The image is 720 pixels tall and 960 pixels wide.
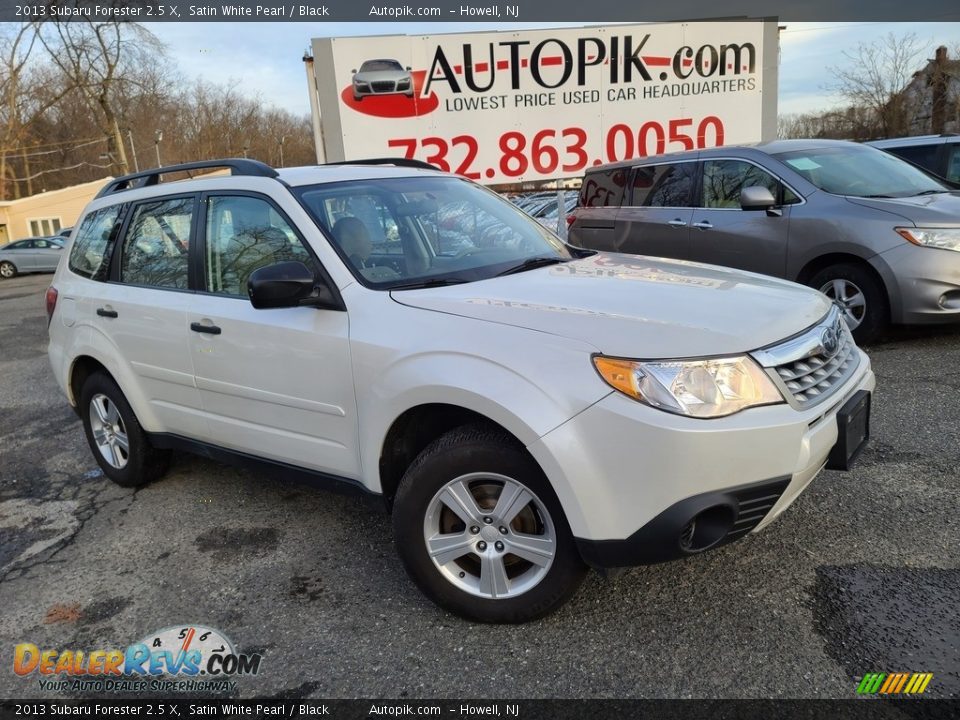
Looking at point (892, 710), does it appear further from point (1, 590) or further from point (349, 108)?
point (349, 108)

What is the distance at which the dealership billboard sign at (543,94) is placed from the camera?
9828 mm

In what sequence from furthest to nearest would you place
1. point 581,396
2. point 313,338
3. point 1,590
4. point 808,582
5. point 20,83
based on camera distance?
point 20,83 < point 1,590 < point 313,338 < point 808,582 < point 581,396

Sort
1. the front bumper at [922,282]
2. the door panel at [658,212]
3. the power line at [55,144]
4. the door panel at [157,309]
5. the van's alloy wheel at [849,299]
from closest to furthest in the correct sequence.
→ the door panel at [157,309]
the front bumper at [922,282]
the van's alloy wheel at [849,299]
the door panel at [658,212]
the power line at [55,144]

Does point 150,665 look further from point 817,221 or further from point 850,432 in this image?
point 817,221

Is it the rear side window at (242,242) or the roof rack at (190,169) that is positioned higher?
the roof rack at (190,169)

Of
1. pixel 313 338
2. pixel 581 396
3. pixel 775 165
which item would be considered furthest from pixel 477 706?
pixel 775 165

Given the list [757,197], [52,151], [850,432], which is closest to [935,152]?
[757,197]

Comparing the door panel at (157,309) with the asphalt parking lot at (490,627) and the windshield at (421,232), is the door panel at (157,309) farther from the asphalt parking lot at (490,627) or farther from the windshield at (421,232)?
the windshield at (421,232)

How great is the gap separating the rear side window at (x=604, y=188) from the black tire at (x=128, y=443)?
5301 millimetres

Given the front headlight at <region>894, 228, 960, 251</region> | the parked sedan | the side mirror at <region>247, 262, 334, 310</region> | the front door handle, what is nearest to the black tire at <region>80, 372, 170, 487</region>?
the front door handle

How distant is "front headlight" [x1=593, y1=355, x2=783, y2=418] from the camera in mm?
2275

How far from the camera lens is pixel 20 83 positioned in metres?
44.2

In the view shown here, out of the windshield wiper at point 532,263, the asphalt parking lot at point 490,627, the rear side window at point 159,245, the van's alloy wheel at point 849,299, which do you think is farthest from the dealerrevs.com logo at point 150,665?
the van's alloy wheel at point 849,299

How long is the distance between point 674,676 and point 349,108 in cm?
911
